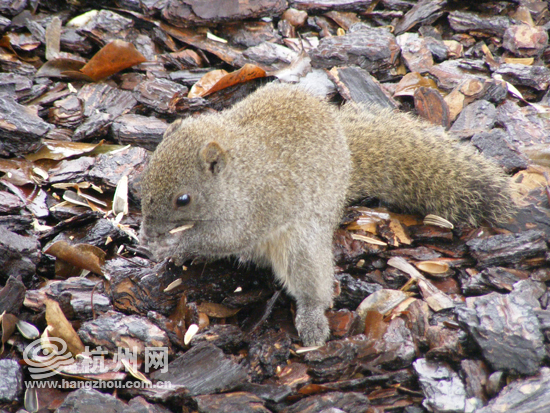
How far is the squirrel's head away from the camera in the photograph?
10.9ft

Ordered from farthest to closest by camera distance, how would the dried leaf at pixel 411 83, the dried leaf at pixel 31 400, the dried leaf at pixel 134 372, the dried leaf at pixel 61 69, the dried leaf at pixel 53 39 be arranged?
the dried leaf at pixel 411 83 < the dried leaf at pixel 53 39 < the dried leaf at pixel 61 69 < the dried leaf at pixel 134 372 < the dried leaf at pixel 31 400

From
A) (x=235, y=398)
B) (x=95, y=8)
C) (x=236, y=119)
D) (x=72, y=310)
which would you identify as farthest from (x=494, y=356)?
(x=95, y=8)

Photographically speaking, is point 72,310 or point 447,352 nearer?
point 447,352

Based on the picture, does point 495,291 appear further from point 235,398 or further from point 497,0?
point 497,0

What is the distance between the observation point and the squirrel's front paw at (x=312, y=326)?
3.46 m

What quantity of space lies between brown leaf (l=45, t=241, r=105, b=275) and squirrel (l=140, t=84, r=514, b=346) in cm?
46

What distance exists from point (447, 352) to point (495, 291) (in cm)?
76

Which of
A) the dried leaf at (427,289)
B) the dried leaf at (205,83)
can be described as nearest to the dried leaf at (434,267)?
the dried leaf at (427,289)

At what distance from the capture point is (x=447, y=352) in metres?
3.03

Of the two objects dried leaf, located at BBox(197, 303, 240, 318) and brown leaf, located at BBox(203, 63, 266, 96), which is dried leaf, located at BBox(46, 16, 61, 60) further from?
dried leaf, located at BBox(197, 303, 240, 318)

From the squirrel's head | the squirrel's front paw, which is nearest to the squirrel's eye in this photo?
the squirrel's head

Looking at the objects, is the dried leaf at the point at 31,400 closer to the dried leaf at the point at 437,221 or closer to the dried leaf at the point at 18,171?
the dried leaf at the point at 18,171

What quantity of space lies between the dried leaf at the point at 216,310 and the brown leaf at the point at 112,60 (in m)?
2.62

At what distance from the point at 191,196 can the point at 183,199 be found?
0.06 m
